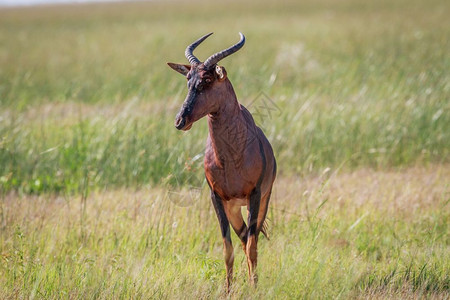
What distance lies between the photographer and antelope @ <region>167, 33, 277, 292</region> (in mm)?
4312

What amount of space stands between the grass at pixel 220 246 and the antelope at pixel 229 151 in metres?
0.55

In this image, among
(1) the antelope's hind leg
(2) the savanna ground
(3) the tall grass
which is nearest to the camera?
(1) the antelope's hind leg

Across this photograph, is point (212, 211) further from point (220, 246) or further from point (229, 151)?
point (229, 151)

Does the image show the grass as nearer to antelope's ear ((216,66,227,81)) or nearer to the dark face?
the dark face

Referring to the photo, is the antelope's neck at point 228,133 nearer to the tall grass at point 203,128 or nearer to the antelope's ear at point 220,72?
the antelope's ear at point 220,72

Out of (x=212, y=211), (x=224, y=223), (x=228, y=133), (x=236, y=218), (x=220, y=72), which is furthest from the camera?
(x=212, y=211)

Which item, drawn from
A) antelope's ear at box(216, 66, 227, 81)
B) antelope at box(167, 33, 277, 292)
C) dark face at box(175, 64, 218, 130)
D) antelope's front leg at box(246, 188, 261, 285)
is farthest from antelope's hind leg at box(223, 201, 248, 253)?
antelope's ear at box(216, 66, 227, 81)

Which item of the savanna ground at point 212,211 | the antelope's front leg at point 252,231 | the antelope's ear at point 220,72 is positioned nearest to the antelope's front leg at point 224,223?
the antelope's front leg at point 252,231

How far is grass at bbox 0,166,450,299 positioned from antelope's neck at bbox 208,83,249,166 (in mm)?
1072

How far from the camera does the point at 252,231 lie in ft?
15.9

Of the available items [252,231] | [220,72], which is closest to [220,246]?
[252,231]

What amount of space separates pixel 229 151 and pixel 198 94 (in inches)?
22.4

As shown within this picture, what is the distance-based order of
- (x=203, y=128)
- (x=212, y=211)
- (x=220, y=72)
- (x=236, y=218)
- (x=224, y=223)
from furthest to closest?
(x=203, y=128) → (x=212, y=211) → (x=236, y=218) → (x=224, y=223) → (x=220, y=72)

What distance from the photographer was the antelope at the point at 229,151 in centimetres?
431
